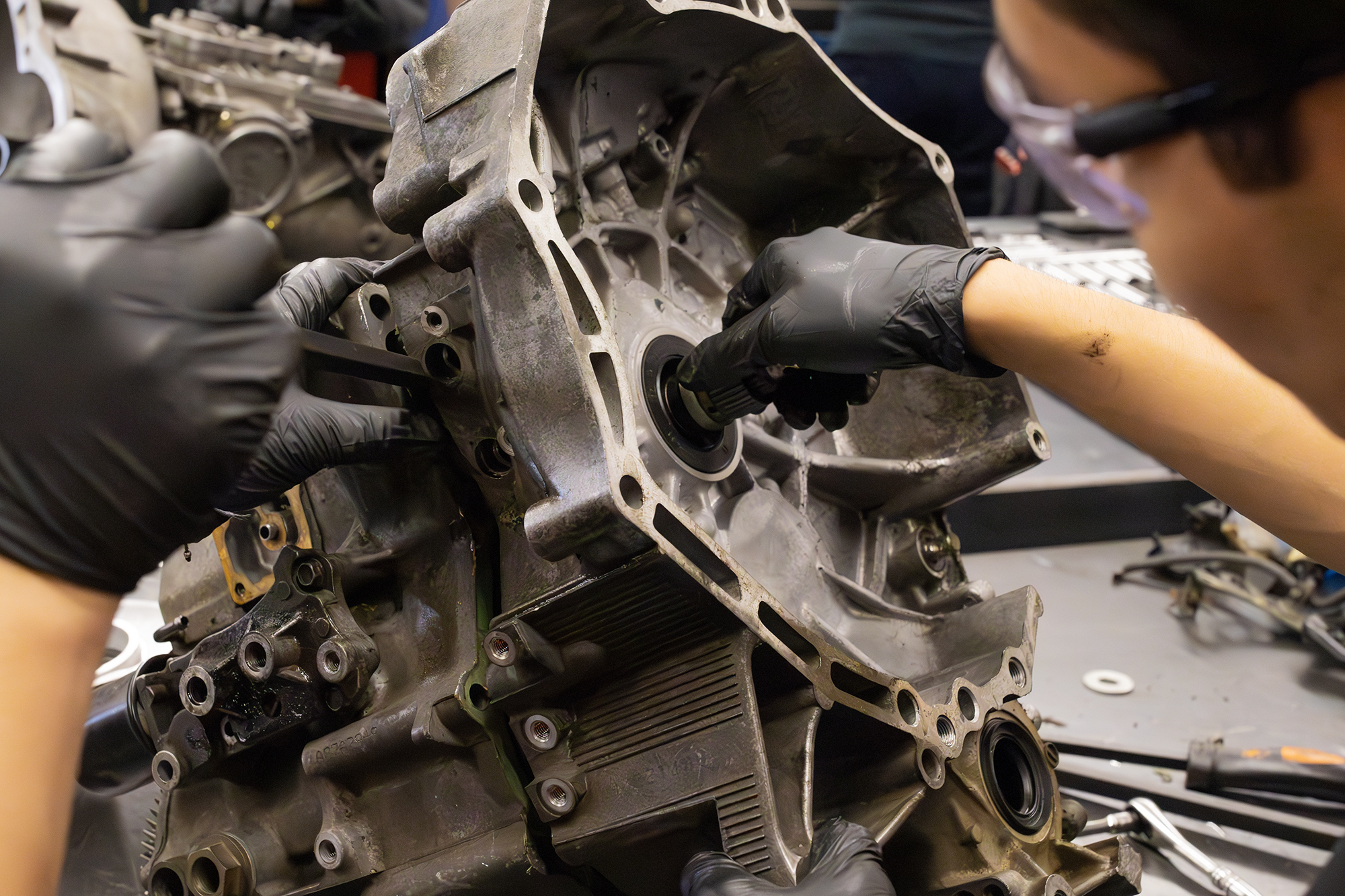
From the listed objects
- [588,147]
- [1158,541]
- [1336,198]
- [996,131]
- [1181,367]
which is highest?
[1336,198]

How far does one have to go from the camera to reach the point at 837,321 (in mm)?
1890

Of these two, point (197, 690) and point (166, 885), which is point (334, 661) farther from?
point (166, 885)

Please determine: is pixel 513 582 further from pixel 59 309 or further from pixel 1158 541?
pixel 1158 541

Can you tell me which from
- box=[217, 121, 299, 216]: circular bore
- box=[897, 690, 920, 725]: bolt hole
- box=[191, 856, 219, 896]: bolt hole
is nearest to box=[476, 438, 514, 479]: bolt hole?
box=[897, 690, 920, 725]: bolt hole

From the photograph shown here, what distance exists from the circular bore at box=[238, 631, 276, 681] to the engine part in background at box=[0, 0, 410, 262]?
264 centimetres

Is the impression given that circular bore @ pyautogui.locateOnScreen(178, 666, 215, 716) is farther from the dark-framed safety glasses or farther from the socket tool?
the socket tool

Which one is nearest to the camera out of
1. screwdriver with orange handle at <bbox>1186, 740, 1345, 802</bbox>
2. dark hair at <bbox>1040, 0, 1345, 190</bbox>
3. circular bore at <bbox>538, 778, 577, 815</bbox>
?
dark hair at <bbox>1040, 0, 1345, 190</bbox>

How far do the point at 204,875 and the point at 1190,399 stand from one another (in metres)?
1.97

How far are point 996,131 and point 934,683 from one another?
14.5 ft

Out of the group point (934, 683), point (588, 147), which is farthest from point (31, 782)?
point (934, 683)

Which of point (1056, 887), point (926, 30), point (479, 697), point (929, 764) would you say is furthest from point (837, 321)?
point (926, 30)

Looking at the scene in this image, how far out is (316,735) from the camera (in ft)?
6.70

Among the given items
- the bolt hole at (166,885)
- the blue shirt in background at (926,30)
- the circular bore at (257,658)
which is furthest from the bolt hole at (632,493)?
the blue shirt in background at (926,30)

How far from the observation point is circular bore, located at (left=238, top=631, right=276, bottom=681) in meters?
1.88
